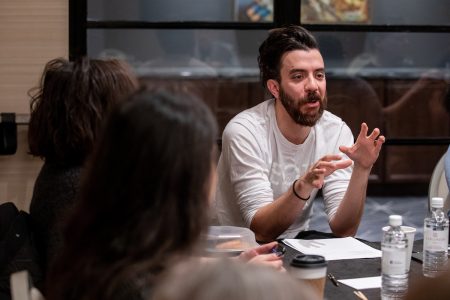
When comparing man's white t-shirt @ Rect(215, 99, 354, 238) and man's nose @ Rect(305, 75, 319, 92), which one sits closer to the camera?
man's white t-shirt @ Rect(215, 99, 354, 238)

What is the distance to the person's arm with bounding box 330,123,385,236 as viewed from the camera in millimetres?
2738

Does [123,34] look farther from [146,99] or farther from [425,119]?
[146,99]

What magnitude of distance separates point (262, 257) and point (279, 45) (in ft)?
4.65

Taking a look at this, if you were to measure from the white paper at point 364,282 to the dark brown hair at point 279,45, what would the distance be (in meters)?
1.25

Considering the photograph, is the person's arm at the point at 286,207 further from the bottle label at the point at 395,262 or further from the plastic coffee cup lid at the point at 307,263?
the plastic coffee cup lid at the point at 307,263

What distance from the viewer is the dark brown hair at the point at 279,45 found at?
3.13m

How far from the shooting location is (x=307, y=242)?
2.48 meters

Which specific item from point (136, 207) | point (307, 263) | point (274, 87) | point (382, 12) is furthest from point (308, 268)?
point (382, 12)

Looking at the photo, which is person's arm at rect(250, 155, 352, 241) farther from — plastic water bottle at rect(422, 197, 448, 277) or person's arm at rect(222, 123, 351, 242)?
plastic water bottle at rect(422, 197, 448, 277)

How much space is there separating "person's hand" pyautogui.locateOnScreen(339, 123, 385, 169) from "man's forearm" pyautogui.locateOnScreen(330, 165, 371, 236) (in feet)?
0.10

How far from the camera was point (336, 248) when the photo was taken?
241cm

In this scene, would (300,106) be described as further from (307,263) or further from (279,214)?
(307,263)

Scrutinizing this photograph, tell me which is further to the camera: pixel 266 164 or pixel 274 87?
pixel 274 87

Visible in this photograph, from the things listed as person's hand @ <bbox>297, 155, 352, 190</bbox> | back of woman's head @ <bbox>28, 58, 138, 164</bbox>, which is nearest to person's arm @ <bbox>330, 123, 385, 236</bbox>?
person's hand @ <bbox>297, 155, 352, 190</bbox>
